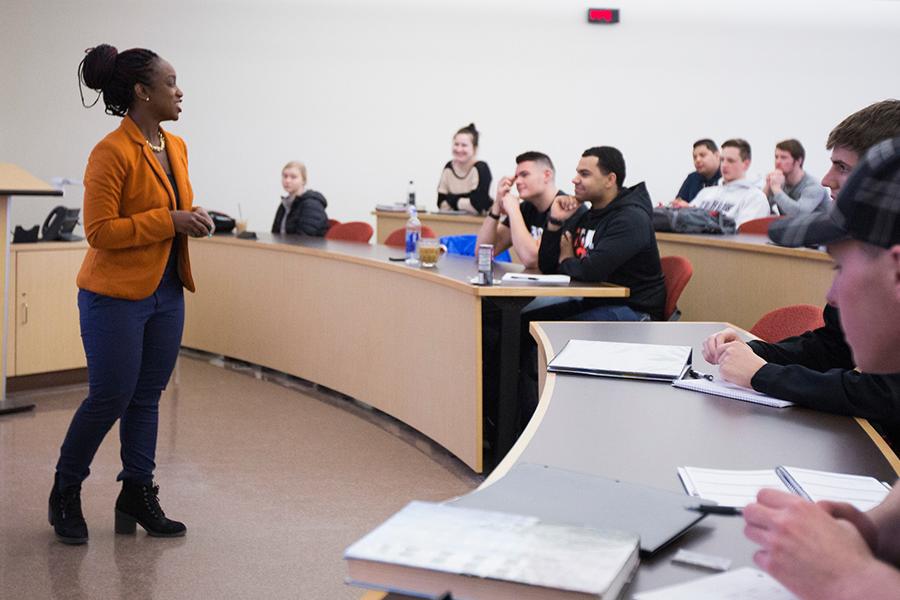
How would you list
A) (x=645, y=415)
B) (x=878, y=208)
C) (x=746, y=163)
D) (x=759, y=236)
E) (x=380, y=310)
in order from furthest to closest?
1. (x=746, y=163)
2. (x=759, y=236)
3. (x=380, y=310)
4. (x=645, y=415)
5. (x=878, y=208)

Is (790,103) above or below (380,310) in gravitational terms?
above

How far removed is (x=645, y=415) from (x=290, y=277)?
12.7 feet

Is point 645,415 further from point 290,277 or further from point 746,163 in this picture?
point 746,163

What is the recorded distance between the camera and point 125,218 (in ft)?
9.75

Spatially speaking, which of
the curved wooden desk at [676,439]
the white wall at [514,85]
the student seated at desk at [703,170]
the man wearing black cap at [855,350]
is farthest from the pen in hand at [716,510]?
the white wall at [514,85]

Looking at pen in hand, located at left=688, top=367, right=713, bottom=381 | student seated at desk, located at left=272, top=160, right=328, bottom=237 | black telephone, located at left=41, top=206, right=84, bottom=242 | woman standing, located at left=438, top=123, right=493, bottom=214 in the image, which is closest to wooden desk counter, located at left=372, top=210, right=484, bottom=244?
woman standing, located at left=438, top=123, right=493, bottom=214

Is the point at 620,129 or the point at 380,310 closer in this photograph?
the point at 380,310

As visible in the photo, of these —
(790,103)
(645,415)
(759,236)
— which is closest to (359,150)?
(790,103)

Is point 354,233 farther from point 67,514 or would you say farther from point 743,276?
point 67,514

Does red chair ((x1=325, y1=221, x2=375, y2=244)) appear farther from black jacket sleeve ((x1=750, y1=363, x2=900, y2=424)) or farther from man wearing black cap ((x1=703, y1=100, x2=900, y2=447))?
black jacket sleeve ((x1=750, y1=363, x2=900, y2=424))

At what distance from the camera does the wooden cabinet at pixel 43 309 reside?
16.8 ft

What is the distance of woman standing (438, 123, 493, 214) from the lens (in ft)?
25.5

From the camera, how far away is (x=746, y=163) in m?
6.66

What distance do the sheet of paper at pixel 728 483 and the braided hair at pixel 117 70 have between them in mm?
2115
